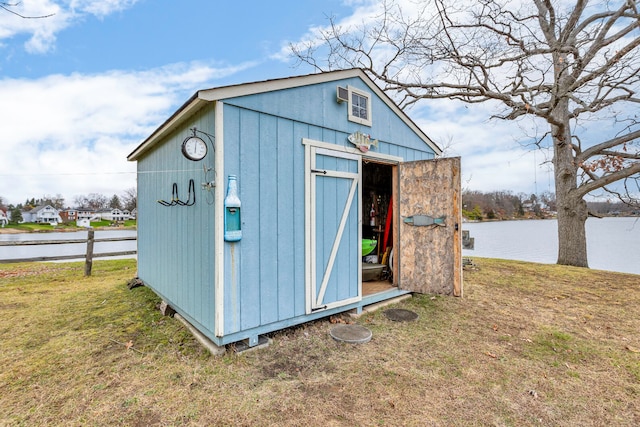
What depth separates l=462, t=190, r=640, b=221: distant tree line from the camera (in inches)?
481

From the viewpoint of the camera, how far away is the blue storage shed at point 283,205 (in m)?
2.86

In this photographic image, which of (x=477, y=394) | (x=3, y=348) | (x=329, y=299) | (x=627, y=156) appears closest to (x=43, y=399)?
(x=3, y=348)

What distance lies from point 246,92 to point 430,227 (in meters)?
3.10

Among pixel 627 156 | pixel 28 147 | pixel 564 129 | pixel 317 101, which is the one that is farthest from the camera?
pixel 28 147

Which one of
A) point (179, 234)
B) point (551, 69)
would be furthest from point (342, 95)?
point (551, 69)

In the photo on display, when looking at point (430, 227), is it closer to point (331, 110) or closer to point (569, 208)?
point (331, 110)

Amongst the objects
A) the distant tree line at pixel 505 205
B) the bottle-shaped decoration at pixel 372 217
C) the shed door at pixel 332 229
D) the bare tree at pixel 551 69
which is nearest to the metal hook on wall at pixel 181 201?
the shed door at pixel 332 229

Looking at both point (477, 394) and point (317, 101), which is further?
point (317, 101)

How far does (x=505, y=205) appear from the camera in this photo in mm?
17344

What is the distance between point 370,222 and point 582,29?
7750mm

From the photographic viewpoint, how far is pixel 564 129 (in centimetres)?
815

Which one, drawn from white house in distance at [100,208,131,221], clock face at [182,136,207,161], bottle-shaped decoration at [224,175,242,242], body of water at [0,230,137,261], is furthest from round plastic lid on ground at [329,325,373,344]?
white house in distance at [100,208,131,221]

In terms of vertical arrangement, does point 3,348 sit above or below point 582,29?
below

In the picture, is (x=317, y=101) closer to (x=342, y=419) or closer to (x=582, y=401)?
(x=342, y=419)
